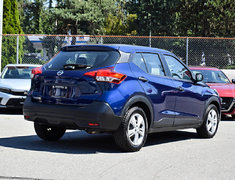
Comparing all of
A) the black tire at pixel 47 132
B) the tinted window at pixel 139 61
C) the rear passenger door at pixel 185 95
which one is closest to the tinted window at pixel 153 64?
the tinted window at pixel 139 61

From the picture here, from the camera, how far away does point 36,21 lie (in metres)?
71.8

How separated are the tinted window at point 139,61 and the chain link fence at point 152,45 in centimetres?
1164

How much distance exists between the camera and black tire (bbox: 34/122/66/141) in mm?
7707

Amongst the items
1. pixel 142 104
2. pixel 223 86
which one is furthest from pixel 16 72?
pixel 142 104

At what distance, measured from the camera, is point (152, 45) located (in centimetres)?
1983

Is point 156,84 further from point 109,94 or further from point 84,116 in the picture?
point 84,116

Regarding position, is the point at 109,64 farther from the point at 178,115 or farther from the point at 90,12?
the point at 90,12

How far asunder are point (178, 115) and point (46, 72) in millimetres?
2449

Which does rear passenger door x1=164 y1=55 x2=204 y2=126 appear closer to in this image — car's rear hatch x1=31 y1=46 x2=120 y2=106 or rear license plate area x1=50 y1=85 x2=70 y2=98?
car's rear hatch x1=31 y1=46 x2=120 y2=106

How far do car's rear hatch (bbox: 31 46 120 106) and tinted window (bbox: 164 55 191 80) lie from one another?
1457 millimetres

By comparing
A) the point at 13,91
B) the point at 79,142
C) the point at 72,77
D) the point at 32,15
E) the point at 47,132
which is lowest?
the point at 79,142

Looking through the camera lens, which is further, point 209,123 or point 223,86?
point 223,86

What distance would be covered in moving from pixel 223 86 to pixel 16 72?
6.45 meters

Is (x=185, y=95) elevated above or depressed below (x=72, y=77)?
below
